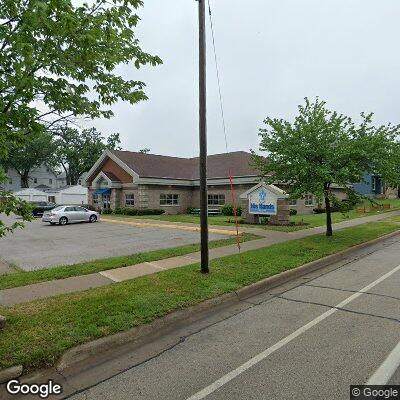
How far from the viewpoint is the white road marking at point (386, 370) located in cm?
395

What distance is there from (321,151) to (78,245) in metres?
10.6

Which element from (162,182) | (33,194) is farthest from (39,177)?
(162,182)

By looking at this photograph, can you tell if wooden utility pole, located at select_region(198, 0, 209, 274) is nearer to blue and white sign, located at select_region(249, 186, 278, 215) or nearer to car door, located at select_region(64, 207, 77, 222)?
blue and white sign, located at select_region(249, 186, 278, 215)

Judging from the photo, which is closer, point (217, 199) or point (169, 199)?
point (217, 199)

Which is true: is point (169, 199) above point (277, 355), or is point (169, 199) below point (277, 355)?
above

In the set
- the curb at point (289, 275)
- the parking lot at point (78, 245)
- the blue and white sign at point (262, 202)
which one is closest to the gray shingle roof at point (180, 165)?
the blue and white sign at point (262, 202)

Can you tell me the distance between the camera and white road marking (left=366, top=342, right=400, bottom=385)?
155 inches

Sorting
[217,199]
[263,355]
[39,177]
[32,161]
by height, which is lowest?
[263,355]

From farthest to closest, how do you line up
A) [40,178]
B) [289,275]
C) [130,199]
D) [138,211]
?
[40,178]
[130,199]
[138,211]
[289,275]

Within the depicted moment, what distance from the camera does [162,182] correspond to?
3362 cm

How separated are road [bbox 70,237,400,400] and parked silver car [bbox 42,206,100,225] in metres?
20.4

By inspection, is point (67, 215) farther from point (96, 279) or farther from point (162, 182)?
point (96, 279)

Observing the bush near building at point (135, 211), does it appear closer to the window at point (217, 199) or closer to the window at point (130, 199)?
the window at point (130, 199)

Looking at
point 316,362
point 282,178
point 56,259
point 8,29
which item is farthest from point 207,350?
point 282,178
